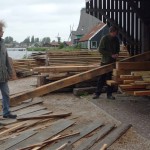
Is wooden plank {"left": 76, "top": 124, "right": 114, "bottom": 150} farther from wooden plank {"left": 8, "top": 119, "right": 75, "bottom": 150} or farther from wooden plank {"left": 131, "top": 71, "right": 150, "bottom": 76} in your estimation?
wooden plank {"left": 131, "top": 71, "right": 150, "bottom": 76}

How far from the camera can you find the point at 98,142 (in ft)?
20.9

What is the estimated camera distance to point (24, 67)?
21.2 metres

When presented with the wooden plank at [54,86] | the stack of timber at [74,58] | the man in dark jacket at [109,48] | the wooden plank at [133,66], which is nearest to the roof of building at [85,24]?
the stack of timber at [74,58]

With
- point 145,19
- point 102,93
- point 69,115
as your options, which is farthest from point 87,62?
point 69,115

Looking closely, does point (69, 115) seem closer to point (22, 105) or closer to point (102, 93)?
point (22, 105)

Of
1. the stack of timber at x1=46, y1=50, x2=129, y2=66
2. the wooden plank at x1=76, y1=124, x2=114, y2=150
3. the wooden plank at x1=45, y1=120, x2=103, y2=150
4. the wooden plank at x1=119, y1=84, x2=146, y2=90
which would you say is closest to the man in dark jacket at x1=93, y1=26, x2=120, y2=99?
the wooden plank at x1=119, y1=84, x2=146, y2=90

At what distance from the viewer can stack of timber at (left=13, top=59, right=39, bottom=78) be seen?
1989cm

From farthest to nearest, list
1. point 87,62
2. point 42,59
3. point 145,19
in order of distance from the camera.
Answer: point 42,59 < point 87,62 < point 145,19

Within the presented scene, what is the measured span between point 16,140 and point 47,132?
2.41ft

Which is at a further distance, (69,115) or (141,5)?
(141,5)

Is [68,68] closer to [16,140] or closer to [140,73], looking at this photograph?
[140,73]

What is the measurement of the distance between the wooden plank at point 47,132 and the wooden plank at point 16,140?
3.5 inches

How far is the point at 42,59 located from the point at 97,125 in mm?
15416

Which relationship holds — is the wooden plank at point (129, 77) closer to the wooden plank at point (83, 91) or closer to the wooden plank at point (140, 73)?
the wooden plank at point (140, 73)
